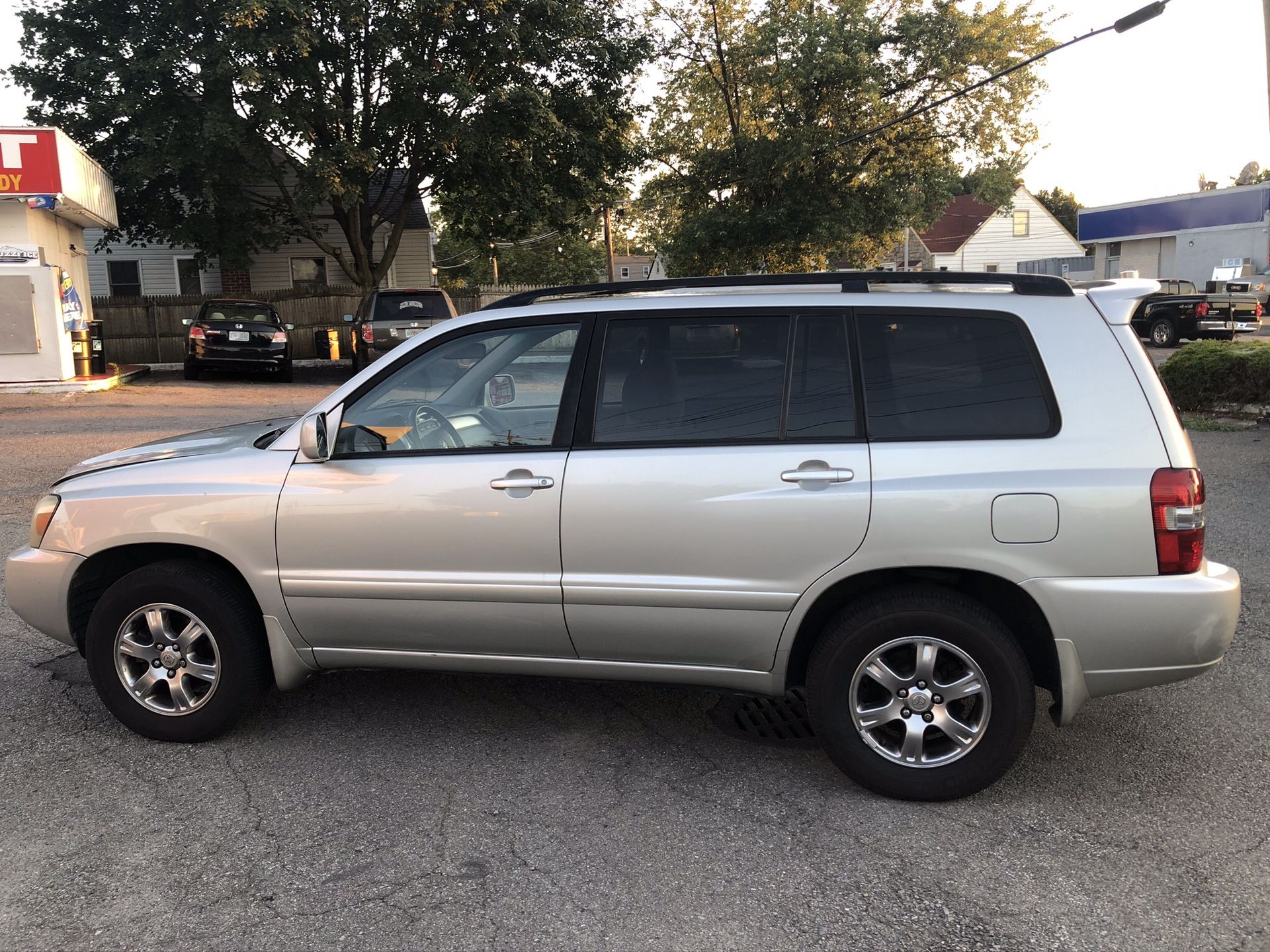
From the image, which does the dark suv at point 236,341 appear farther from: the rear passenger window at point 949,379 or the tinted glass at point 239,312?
the rear passenger window at point 949,379

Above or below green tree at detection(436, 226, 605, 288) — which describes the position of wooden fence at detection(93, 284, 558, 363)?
below

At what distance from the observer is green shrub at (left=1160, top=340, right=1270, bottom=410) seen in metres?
12.5

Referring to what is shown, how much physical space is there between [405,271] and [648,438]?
101ft

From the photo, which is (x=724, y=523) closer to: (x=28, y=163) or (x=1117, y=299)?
(x=1117, y=299)

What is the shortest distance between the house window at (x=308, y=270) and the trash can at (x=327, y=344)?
13.6 ft

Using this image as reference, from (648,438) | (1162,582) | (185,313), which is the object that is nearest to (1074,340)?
(1162,582)

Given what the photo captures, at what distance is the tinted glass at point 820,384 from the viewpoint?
11.7 ft

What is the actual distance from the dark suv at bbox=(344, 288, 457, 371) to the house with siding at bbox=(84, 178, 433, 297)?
1053 cm

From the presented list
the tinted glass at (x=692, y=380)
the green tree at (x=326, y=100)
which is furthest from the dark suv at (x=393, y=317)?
the tinted glass at (x=692, y=380)

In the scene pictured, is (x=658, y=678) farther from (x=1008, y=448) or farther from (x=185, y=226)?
(x=185, y=226)

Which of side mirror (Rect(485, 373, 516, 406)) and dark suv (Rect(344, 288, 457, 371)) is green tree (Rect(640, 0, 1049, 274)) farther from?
side mirror (Rect(485, 373, 516, 406))

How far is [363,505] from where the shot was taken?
12.6 feet

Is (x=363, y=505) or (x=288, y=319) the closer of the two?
(x=363, y=505)

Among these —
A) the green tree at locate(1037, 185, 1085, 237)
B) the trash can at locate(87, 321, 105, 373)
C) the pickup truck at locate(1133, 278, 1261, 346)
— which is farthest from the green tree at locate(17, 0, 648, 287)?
the green tree at locate(1037, 185, 1085, 237)
